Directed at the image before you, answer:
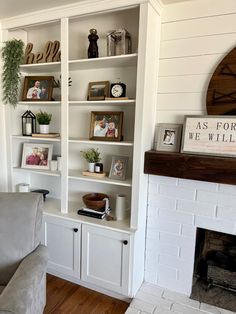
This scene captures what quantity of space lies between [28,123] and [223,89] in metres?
1.74

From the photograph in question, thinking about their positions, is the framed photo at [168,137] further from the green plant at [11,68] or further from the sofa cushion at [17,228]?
the green plant at [11,68]

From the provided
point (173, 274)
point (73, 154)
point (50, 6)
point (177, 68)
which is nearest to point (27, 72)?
point (50, 6)

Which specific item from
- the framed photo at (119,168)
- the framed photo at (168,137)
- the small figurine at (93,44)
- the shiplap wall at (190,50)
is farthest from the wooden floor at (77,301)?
the small figurine at (93,44)

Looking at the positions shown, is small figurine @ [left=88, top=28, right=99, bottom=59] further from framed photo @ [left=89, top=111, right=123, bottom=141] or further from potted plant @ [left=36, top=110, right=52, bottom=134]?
potted plant @ [left=36, top=110, right=52, bottom=134]

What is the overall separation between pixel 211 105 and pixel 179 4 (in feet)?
2.62

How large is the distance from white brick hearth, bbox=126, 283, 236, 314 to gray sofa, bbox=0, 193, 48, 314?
2.49ft

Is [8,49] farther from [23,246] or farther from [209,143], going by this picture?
[209,143]

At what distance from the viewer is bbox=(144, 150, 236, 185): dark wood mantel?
162cm

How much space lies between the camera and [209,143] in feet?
5.70

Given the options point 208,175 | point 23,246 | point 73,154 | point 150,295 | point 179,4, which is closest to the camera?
point 23,246

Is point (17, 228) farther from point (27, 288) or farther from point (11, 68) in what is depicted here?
point (11, 68)

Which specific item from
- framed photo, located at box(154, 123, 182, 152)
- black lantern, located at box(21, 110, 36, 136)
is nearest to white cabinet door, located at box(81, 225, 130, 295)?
framed photo, located at box(154, 123, 182, 152)

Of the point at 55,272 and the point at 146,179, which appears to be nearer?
the point at 146,179

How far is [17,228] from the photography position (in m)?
1.54
